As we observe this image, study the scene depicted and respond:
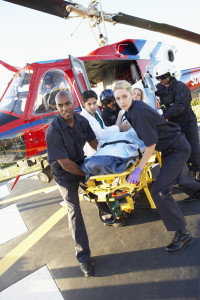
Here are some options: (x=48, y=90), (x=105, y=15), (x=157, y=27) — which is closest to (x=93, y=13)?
(x=105, y=15)

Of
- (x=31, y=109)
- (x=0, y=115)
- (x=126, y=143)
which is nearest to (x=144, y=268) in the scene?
(x=126, y=143)

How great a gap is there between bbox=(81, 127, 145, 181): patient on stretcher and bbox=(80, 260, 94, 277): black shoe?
0.92m

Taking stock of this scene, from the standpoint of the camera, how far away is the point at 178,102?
3.01 metres

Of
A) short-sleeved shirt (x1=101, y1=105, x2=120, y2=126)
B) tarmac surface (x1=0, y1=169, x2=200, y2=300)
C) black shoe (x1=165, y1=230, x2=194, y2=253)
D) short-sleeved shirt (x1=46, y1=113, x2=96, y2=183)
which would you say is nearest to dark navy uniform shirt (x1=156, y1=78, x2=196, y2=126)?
short-sleeved shirt (x1=101, y1=105, x2=120, y2=126)

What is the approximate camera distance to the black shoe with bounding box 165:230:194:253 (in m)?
2.01

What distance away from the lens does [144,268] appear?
1.92 meters

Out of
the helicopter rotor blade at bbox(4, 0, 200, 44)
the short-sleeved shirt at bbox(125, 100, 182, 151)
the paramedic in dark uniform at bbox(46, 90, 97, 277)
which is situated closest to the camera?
the short-sleeved shirt at bbox(125, 100, 182, 151)

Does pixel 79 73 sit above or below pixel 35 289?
above

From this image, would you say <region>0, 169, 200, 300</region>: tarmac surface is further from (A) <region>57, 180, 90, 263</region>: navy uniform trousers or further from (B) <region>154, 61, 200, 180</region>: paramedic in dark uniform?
(B) <region>154, 61, 200, 180</region>: paramedic in dark uniform

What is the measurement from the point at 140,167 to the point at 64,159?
2.50 feet

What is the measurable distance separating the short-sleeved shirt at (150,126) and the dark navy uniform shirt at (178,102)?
1.05 meters

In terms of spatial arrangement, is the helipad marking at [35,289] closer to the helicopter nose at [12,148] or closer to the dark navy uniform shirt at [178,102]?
the helicopter nose at [12,148]

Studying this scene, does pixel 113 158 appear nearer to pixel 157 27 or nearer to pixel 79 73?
pixel 79 73

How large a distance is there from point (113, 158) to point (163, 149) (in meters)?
0.64
